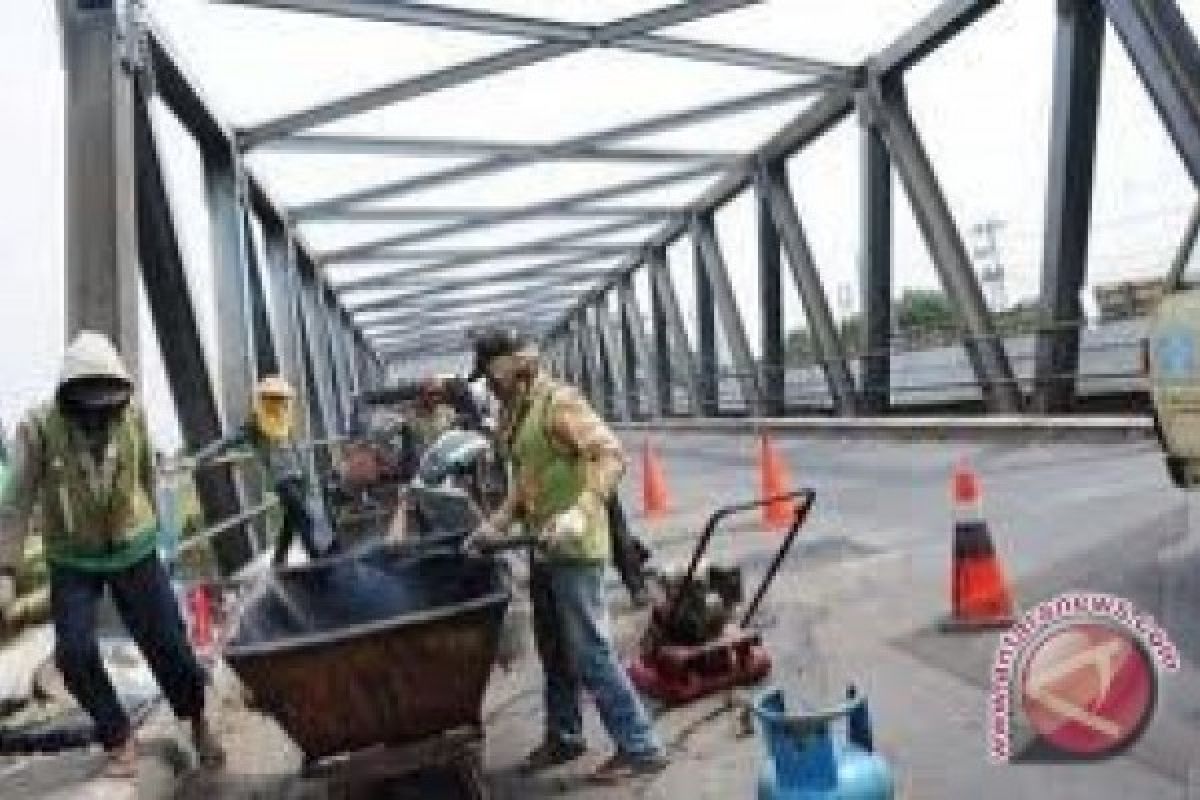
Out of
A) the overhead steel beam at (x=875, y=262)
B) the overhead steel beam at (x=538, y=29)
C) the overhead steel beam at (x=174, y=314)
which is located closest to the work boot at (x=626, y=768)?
the overhead steel beam at (x=174, y=314)

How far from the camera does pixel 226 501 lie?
1252 centimetres

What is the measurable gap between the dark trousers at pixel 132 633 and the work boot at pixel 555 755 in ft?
5.03

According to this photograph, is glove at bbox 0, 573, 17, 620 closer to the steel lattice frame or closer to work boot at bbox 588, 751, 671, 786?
the steel lattice frame

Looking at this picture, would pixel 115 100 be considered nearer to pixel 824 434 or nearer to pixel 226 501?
pixel 226 501

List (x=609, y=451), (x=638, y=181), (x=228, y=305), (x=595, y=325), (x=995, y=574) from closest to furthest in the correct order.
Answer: (x=609, y=451) < (x=995, y=574) < (x=228, y=305) < (x=638, y=181) < (x=595, y=325)

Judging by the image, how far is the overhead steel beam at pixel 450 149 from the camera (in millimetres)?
19594

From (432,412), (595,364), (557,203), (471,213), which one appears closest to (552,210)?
(557,203)

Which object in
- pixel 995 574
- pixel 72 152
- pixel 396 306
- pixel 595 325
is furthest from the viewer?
pixel 595 325

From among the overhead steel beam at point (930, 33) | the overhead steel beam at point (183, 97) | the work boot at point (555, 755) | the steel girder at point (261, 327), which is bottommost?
the work boot at point (555, 755)

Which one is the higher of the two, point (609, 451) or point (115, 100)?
point (115, 100)

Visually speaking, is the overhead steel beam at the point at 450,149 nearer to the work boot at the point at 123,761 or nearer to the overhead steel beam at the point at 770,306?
the overhead steel beam at the point at 770,306

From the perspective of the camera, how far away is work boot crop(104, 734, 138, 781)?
6.08 metres

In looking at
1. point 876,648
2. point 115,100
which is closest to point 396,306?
point 115,100

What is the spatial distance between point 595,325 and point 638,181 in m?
25.4
